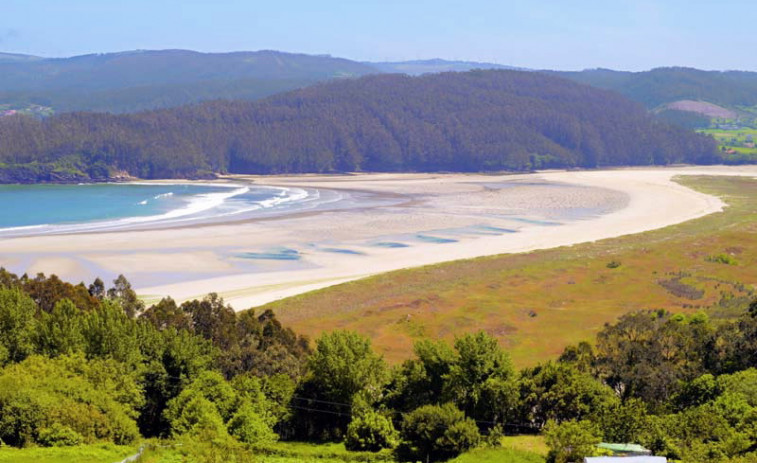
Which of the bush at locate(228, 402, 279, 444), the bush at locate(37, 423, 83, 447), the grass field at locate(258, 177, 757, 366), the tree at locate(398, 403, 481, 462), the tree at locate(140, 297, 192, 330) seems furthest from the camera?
the grass field at locate(258, 177, 757, 366)

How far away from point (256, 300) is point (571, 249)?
31.0 m

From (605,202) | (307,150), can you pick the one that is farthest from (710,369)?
(307,150)

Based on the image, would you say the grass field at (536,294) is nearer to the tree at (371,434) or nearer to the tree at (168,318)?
the tree at (168,318)

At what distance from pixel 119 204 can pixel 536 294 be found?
2788 inches

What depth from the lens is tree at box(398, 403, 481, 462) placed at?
93.0 feet

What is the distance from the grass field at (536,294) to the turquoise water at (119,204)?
131 feet

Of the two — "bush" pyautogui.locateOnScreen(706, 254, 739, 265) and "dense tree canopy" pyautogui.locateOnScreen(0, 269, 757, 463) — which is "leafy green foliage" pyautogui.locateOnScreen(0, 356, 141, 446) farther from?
"bush" pyautogui.locateOnScreen(706, 254, 739, 265)

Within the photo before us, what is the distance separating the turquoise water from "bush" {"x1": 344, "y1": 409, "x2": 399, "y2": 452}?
6130 centimetres

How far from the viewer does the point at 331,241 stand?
257 feet

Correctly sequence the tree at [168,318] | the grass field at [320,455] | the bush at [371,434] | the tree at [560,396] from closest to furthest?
the grass field at [320,455] < the bush at [371,434] < the tree at [560,396] < the tree at [168,318]

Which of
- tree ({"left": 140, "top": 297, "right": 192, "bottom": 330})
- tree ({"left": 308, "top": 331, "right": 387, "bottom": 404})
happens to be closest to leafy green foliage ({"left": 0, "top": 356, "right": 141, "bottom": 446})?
tree ({"left": 308, "top": 331, "right": 387, "bottom": 404})

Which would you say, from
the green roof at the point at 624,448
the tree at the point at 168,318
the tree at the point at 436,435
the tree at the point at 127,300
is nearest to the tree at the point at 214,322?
the tree at the point at 168,318

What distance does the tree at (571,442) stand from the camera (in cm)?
2498

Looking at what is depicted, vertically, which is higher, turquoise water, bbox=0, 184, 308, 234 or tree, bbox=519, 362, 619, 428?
turquoise water, bbox=0, 184, 308, 234
